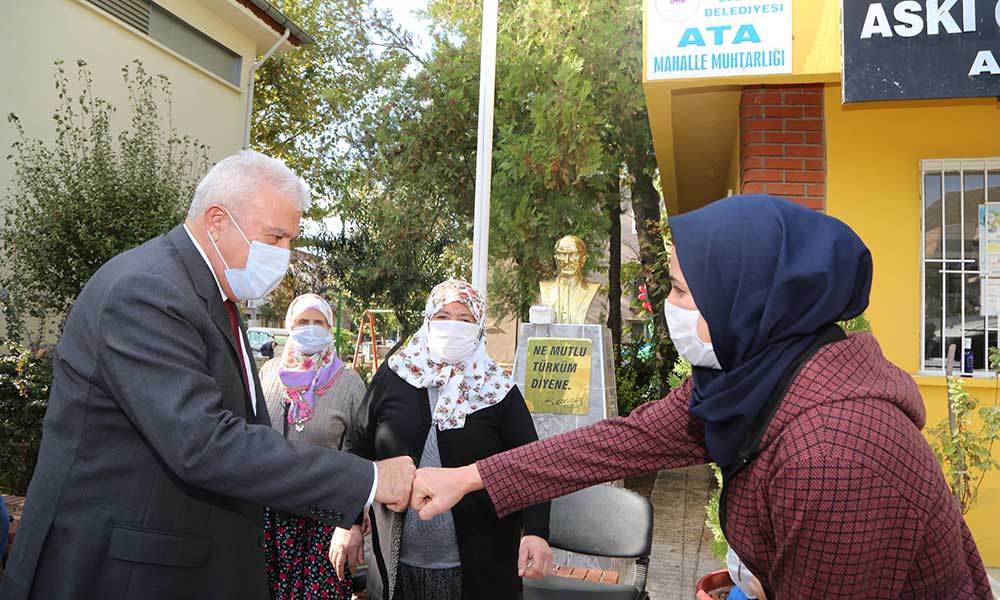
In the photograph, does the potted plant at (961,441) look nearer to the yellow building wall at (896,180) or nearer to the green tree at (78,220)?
the yellow building wall at (896,180)

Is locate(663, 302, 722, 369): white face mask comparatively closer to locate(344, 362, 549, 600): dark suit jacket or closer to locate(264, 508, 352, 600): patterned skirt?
locate(344, 362, 549, 600): dark suit jacket

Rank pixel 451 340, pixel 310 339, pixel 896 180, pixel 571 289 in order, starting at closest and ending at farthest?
pixel 451 340 → pixel 310 339 → pixel 896 180 → pixel 571 289

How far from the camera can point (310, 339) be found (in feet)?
14.6

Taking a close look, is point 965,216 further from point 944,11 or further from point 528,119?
point 528,119

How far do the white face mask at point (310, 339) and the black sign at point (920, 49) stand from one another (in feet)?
11.0

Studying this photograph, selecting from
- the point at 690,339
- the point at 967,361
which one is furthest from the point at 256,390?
the point at 967,361

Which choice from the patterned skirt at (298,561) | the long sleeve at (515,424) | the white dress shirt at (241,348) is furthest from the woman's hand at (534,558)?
the white dress shirt at (241,348)

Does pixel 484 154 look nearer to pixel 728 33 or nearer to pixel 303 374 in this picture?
pixel 728 33

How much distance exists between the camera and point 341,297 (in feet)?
58.4

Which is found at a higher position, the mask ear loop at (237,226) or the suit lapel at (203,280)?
the mask ear loop at (237,226)

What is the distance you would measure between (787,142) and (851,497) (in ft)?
15.8

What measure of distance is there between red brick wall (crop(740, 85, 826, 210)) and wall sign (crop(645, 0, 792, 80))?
0.99 metres

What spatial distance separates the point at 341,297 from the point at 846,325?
580 inches

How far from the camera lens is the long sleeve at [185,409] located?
6.06ft
